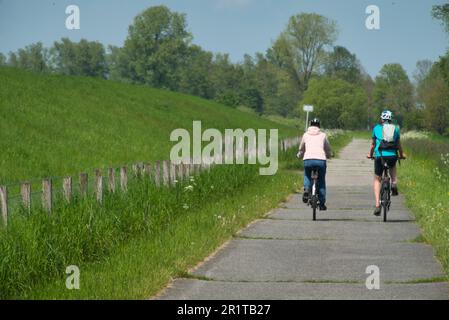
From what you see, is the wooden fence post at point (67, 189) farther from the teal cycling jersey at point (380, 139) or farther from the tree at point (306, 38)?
the tree at point (306, 38)

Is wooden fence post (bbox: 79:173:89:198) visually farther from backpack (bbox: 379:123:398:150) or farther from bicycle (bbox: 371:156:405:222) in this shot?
backpack (bbox: 379:123:398:150)

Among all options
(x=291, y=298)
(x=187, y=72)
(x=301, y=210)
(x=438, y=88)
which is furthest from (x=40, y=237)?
(x=187, y=72)

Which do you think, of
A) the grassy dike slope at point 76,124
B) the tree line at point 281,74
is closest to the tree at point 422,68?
the tree line at point 281,74

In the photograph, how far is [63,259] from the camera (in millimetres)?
9555

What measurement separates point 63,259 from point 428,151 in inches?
1063

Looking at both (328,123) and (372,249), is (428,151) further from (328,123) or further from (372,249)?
(328,123)

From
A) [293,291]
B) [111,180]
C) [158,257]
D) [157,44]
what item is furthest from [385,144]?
[157,44]

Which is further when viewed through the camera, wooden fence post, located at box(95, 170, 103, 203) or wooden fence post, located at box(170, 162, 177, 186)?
wooden fence post, located at box(170, 162, 177, 186)

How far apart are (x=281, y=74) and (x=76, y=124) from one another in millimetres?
95103

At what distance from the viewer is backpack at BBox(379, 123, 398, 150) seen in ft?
47.3

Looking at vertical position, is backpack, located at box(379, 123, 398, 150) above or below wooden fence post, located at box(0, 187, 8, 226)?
above

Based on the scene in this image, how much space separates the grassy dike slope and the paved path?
991cm

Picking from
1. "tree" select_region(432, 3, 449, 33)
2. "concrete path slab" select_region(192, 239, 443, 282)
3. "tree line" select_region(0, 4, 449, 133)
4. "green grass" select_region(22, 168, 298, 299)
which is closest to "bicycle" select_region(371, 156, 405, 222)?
"green grass" select_region(22, 168, 298, 299)

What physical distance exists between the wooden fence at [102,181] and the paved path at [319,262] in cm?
215
